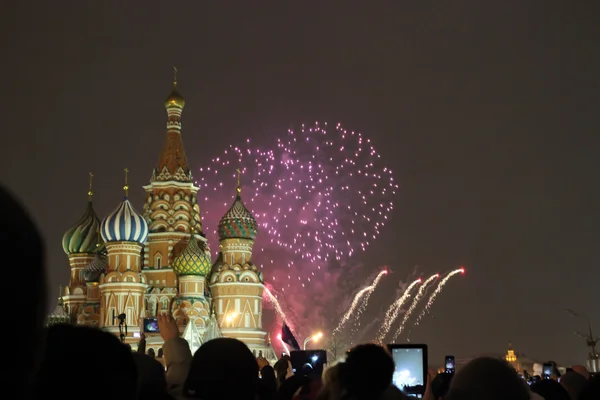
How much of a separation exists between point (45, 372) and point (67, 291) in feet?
175

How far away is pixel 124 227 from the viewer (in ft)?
160

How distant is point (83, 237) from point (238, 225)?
10299 mm

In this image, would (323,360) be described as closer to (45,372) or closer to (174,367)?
(174,367)

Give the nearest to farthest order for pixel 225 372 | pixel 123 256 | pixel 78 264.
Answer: pixel 225 372, pixel 123 256, pixel 78 264

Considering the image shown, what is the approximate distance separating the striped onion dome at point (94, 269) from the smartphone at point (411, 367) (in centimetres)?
4540

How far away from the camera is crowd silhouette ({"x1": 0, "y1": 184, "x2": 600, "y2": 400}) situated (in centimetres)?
106

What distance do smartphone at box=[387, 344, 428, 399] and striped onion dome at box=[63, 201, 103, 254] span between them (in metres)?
48.6

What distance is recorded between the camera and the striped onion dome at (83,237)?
179ft

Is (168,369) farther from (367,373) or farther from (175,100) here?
(175,100)

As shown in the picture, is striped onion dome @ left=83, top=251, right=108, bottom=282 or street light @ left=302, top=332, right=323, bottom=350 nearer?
street light @ left=302, top=332, right=323, bottom=350

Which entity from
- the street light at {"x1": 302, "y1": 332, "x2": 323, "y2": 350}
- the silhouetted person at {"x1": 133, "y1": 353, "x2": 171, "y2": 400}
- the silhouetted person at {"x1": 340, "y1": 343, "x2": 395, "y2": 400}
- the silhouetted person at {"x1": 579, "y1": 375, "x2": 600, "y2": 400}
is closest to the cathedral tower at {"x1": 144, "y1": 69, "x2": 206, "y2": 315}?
the street light at {"x1": 302, "y1": 332, "x2": 323, "y2": 350}

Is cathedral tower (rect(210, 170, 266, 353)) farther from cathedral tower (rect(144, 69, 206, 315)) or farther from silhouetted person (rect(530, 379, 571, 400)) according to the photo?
silhouetted person (rect(530, 379, 571, 400))

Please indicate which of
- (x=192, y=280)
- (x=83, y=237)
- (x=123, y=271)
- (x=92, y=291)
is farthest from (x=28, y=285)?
(x=83, y=237)

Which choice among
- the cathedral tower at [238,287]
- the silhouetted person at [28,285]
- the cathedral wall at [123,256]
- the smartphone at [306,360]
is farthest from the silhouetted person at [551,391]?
the cathedral wall at [123,256]
